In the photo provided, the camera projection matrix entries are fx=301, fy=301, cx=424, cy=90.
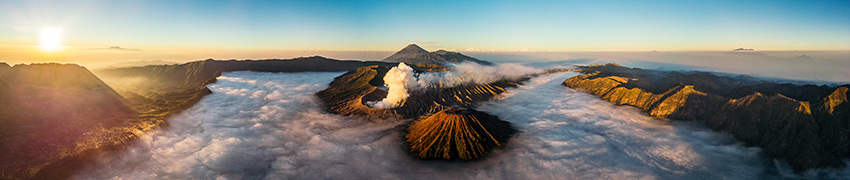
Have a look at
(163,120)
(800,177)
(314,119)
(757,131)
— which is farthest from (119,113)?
(757,131)

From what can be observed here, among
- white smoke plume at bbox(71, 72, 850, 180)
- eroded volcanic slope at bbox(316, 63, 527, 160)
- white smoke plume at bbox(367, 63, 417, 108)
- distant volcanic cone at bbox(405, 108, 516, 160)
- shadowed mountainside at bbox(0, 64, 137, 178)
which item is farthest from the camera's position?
white smoke plume at bbox(367, 63, 417, 108)

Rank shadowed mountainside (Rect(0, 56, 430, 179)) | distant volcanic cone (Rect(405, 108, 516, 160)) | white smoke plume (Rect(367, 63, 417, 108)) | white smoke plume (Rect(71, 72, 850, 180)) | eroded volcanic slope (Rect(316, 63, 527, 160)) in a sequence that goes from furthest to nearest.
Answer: white smoke plume (Rect(367, 63, 417, 108))
eroded volcanic slope (Rect(316, 63, 527, 160))
distant volcanic cone (Rect(405, 108, 516, 160))
white smoke plume (Rect(71, 72, 850, 180))
shadowed mountainside (Rect(0, 56, 430, 179))

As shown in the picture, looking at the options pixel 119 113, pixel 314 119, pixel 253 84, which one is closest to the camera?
pixel 119 113

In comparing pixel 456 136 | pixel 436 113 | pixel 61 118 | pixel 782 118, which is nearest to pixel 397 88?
pixel 436 113

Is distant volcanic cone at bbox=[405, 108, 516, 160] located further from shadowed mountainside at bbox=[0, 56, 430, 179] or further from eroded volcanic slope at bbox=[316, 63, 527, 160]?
shadowed mountainside at bbox=[0, 56, 430, 179]

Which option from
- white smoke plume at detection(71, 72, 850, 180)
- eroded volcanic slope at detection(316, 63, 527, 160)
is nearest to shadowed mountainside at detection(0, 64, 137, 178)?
white smoke plume at detection(71, 72, 850, 180)

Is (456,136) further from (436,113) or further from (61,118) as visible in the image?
(61,118)

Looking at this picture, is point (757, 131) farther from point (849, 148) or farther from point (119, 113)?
point (119, 113)
